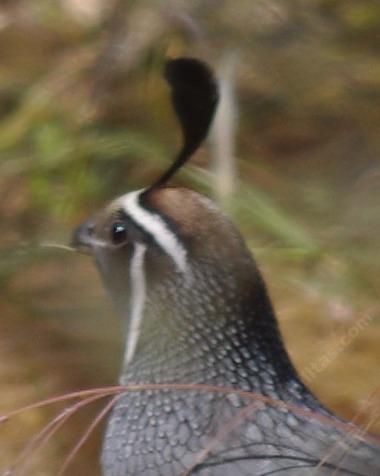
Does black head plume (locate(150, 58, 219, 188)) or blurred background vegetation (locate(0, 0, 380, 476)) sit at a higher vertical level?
black head plume (locate(150, 58, 219, 188))

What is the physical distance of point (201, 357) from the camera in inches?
65.3

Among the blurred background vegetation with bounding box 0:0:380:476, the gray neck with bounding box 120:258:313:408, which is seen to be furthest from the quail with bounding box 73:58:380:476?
the blurred background vegetation with bounding box 0:0:380:476

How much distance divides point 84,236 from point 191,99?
0.28 m

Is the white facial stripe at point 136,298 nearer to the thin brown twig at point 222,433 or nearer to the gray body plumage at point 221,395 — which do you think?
the gray body plumage at point 221,395

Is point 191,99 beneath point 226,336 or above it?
above

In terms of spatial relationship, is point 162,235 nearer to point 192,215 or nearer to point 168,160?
point 192,215

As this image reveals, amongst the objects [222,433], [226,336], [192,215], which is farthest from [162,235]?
[222,433]

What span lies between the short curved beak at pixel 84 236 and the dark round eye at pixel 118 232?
0.07 m

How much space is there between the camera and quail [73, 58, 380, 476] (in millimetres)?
1557

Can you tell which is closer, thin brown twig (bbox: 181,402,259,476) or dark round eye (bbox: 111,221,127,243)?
thin brown twig (bbox: 181,402,259,476)

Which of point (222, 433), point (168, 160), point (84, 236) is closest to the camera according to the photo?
point (222, 433)

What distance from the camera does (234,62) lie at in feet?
9.16

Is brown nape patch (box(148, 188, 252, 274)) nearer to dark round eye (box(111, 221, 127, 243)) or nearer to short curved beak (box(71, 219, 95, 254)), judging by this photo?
dark round eye (box(111, 221, 127, 243))

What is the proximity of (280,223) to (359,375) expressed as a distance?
36 cm
